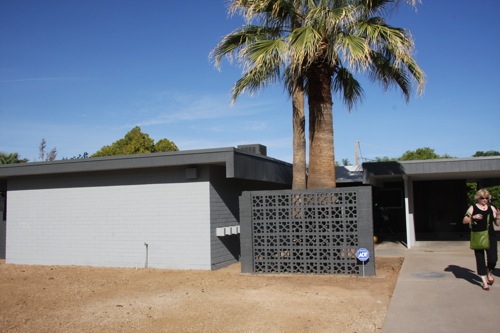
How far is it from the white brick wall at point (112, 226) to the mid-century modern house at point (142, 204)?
3 cm

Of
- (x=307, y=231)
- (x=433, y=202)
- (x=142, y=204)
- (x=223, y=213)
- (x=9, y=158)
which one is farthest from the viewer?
(x=9, y=158)

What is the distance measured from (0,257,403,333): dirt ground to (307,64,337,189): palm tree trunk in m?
2.23

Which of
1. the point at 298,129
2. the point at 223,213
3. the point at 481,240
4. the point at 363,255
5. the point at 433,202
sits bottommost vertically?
the point at 363,255

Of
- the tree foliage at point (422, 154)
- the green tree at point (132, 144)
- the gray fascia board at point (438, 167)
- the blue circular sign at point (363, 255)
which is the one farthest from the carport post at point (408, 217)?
the tree foliage at point (422, 154)

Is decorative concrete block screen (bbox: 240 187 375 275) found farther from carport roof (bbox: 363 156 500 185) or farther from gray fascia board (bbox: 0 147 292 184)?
carport roof (bbox: 363 156 500 185)

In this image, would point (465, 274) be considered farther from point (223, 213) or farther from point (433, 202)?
point (433, 202)

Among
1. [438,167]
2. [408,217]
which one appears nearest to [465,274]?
[438,167]

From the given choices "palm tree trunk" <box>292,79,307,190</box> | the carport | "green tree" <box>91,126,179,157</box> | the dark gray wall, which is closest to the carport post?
the carport

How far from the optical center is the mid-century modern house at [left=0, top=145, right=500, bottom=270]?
1225 centimetres

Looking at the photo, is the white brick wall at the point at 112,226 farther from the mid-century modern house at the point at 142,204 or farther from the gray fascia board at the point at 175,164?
the gray fascia board at the point at 175,164

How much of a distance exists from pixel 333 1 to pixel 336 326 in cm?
720

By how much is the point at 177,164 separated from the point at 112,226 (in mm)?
2904

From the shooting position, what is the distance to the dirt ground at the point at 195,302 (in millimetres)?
6895

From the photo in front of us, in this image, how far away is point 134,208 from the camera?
13078 millimetres
